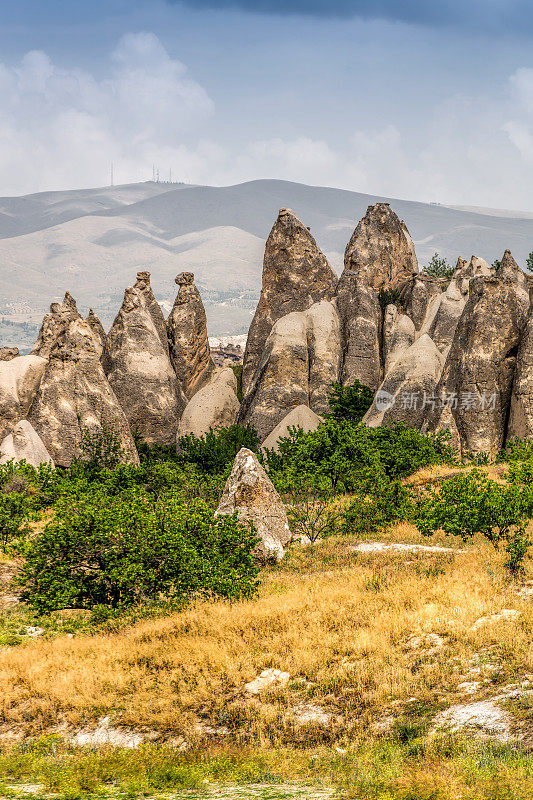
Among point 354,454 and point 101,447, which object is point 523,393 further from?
point 101,447

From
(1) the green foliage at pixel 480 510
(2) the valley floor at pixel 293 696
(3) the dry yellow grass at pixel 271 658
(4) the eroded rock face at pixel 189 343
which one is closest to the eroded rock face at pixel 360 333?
(4) the eroded rock face at pixel 189 343

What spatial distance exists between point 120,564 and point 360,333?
95.6 feet

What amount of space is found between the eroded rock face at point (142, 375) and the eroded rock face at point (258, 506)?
19723 mm

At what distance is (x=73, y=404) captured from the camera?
34.2 meters

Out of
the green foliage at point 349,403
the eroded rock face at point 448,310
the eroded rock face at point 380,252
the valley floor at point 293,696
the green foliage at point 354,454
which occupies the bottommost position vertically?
the valley floor at point 293,696

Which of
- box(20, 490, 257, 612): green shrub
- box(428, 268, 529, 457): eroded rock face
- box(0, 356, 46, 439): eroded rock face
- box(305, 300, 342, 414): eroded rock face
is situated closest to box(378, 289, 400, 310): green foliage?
box(305, 300, 342, 414): eroded rock face

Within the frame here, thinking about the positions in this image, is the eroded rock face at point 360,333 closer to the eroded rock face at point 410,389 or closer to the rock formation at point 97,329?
the eroded rock face at point 410,389

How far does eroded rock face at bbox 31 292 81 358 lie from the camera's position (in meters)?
37.5

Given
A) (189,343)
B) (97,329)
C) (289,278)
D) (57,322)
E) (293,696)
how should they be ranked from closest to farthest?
(293,696), (57,322), (97,329), (189,343), (289,278)

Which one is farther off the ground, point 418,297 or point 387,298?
point 418,297

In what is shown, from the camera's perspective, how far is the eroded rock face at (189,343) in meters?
47.2

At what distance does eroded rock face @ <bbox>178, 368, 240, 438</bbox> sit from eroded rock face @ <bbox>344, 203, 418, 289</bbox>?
434 inches

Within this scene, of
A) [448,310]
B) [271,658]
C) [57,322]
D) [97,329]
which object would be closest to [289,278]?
[448,310]

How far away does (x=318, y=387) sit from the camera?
4056 cm
